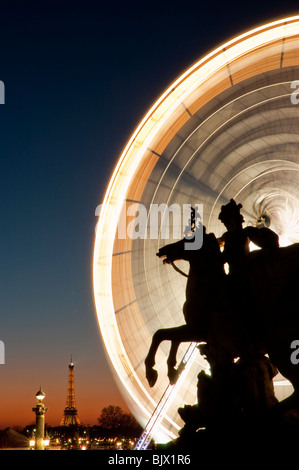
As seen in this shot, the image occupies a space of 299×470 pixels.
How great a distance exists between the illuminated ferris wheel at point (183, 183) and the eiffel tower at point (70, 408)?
170ft

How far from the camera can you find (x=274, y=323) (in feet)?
13.0

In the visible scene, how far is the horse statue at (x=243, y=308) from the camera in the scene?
3918 millimetres

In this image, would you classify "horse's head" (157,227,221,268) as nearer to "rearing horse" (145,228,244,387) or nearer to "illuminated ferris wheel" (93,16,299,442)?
"rearing horse" (145,228,244,387)

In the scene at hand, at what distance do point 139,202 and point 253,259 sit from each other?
4.19 m

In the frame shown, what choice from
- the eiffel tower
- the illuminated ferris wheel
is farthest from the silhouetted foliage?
the illuminated ferris wheel

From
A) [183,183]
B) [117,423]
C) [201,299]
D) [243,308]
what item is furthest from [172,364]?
[117,423]

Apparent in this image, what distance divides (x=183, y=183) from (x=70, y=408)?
186 feet

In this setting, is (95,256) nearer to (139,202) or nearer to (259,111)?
(139,202)

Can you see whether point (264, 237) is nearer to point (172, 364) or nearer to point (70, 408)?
point (172, 364)

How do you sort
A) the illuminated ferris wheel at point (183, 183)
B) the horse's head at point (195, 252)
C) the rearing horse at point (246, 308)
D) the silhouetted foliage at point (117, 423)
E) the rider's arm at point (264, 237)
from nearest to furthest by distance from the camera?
the rearing horse at point (246, 308), the rider's arm at point (264, 237), the horse's head at point (195, 252), the illuminated ferris wheel at point (183, 183), the silhouetted foliage at point (117, 423)

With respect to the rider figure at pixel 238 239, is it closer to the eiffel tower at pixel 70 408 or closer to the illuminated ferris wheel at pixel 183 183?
the illuminated ferris wheel at pixel 183 183

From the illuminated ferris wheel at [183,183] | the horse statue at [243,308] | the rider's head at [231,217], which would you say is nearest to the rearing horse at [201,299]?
the horse statue at [243,308]
